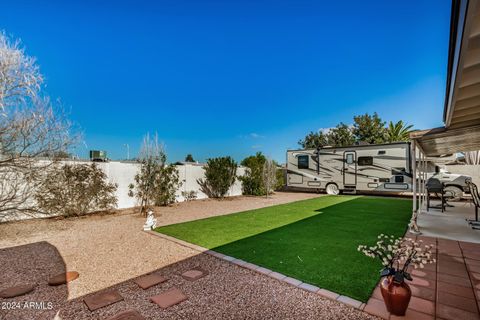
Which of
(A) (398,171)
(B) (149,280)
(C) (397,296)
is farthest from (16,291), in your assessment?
(A) (398,171)

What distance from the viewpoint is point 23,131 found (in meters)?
5.34

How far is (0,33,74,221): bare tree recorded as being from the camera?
15.8ft

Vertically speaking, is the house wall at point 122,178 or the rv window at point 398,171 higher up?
the rv window at point 398,171

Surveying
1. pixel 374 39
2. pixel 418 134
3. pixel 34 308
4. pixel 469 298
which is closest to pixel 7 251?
pixel 34 308

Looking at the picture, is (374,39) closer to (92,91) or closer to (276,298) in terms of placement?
(276,298)

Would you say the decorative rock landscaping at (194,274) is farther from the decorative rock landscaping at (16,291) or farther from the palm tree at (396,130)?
the palm tree at (396,130)

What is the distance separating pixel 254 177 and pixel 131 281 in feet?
35.4

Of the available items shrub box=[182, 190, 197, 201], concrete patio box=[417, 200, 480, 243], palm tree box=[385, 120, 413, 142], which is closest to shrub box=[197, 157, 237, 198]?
shrub box=[182, 190, 197, 201]

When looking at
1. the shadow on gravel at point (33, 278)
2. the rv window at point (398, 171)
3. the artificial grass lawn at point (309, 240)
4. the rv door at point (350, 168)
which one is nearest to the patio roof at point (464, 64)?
the artificial grass lawn at point (309, 240)

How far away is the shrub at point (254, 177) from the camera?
44.0ft

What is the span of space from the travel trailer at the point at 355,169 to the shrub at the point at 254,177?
2.02 meters

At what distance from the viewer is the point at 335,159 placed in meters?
12.6

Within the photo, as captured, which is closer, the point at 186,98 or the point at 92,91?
the point at 92,91

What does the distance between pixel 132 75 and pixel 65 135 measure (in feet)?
26.1
